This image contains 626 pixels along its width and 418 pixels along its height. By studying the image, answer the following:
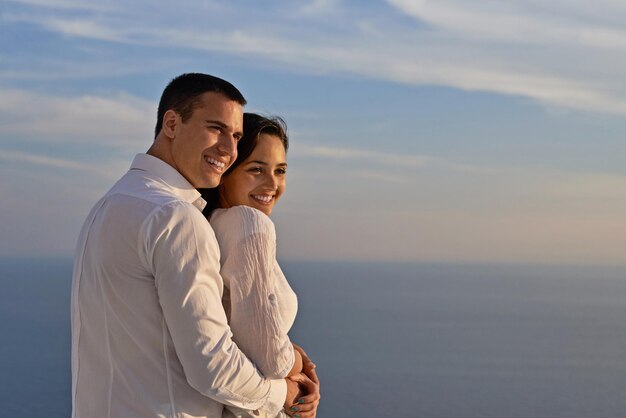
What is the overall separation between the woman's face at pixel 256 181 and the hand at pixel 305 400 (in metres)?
0.58

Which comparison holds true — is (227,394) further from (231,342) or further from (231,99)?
(231,99)

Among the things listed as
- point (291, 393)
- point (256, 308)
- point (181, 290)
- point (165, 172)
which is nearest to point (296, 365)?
point (291, 393)

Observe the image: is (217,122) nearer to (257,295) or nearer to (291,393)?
(257,295)

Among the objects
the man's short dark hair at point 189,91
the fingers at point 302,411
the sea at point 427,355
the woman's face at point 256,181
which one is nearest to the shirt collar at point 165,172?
the man's short dark hair at point 189,91

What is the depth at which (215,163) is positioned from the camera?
2.62 meters

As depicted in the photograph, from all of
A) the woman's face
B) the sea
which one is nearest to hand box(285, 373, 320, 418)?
the woman's face

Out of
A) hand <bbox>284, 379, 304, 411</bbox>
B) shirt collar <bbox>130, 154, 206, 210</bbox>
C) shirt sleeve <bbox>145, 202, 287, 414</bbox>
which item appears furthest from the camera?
hand <bbox>284, 379, 304, 411</bbox>

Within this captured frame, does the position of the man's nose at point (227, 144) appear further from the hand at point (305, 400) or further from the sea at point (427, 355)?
the sea at point (427, 355)

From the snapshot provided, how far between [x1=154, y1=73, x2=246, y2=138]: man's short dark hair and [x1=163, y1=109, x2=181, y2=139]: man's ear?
0.01m

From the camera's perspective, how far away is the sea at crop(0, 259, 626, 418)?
77062 millimetres

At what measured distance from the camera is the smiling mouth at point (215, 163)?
2.60 m

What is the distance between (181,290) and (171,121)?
551 millimetres

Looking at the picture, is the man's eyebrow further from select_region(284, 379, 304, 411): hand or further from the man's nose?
select_region(284, 379, 304, 411): hand

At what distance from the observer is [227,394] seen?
2.43 metres
